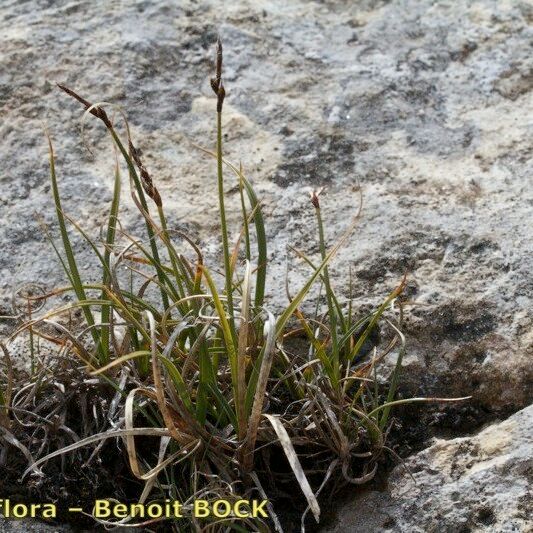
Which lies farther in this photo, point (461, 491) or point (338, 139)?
point (338, 139)

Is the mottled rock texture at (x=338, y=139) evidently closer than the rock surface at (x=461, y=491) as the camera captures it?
No

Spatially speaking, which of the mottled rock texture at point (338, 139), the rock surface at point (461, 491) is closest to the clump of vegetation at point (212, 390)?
the rock surface at point (461, 491)

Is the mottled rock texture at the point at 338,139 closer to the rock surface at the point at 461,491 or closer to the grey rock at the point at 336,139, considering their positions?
the grey rock at the point at 336,139

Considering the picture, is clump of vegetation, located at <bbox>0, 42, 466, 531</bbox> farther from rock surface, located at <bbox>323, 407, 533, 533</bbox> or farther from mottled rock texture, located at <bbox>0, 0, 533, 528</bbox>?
mottled rock texture, located at <bbox>0, 0, 533, 528</bbox>

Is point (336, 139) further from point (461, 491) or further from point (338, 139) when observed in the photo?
→ point (461, 491)

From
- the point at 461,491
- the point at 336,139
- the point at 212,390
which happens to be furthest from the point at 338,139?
the point at 461,491

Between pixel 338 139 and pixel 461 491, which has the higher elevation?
pixel 338 139

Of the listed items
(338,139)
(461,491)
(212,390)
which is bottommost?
(461,491)
